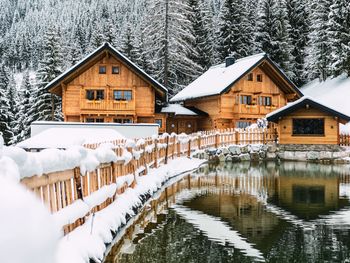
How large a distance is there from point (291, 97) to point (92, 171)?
38222mm

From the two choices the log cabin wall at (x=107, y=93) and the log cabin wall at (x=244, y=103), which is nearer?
the log cabin wall at (x=107, y=93)

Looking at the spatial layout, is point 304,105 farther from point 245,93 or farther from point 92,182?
point 92,182

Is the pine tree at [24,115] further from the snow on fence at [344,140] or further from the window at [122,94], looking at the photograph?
the snow on fence at [344,140]

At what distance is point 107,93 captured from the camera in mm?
38062

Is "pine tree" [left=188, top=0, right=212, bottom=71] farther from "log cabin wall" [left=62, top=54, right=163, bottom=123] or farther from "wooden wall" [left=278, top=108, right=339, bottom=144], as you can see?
"wooden wall" [left=278, top=108, right=339, bottom=144]

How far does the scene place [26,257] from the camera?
288 centimetres

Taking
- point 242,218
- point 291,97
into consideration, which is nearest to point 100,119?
point 291,97

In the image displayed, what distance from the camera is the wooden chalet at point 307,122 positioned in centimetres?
3359

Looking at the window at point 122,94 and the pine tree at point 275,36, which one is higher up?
the pine tree at point 275,36

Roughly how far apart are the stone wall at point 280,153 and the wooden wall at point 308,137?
813mm

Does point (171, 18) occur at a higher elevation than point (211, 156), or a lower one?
higher

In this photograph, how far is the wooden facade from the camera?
136ft

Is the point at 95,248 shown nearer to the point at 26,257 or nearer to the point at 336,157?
the point at 26,257

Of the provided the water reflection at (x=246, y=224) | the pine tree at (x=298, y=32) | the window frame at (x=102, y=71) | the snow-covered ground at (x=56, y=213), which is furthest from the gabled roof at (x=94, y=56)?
the pine tree at (x=298, y=32)
